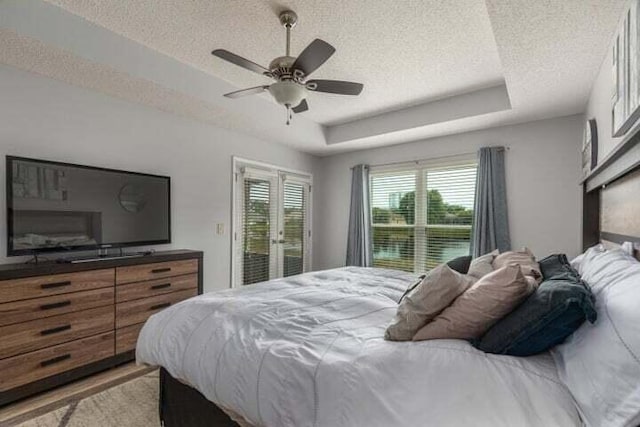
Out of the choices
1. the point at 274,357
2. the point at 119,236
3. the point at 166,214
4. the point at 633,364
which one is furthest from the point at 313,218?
the point at 633,364

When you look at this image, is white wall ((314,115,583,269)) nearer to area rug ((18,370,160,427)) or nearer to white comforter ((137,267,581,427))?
white comforter ((137,267,581,427))

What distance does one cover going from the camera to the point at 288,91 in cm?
218

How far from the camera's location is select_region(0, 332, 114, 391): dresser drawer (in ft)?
6.98

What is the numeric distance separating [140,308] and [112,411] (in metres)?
0.92

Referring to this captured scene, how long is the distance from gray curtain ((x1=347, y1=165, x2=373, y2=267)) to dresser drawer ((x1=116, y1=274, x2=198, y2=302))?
7.99ft

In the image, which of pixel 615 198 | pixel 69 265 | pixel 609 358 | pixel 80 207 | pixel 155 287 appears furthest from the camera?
pixel 155 287

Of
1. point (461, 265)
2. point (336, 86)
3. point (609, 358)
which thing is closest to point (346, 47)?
point (336, 86)

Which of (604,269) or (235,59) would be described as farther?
(235,59)

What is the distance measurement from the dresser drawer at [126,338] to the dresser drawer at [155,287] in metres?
0.26

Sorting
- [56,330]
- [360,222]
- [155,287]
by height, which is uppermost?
[360,222]

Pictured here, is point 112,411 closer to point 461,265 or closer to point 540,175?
point 461,265

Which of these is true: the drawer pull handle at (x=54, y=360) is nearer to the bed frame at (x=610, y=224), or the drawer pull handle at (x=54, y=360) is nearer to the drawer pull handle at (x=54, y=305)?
the drawer pull handle at (x=54, y=305)

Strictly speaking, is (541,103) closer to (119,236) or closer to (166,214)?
(166,214)

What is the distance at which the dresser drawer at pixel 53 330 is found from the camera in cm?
212
